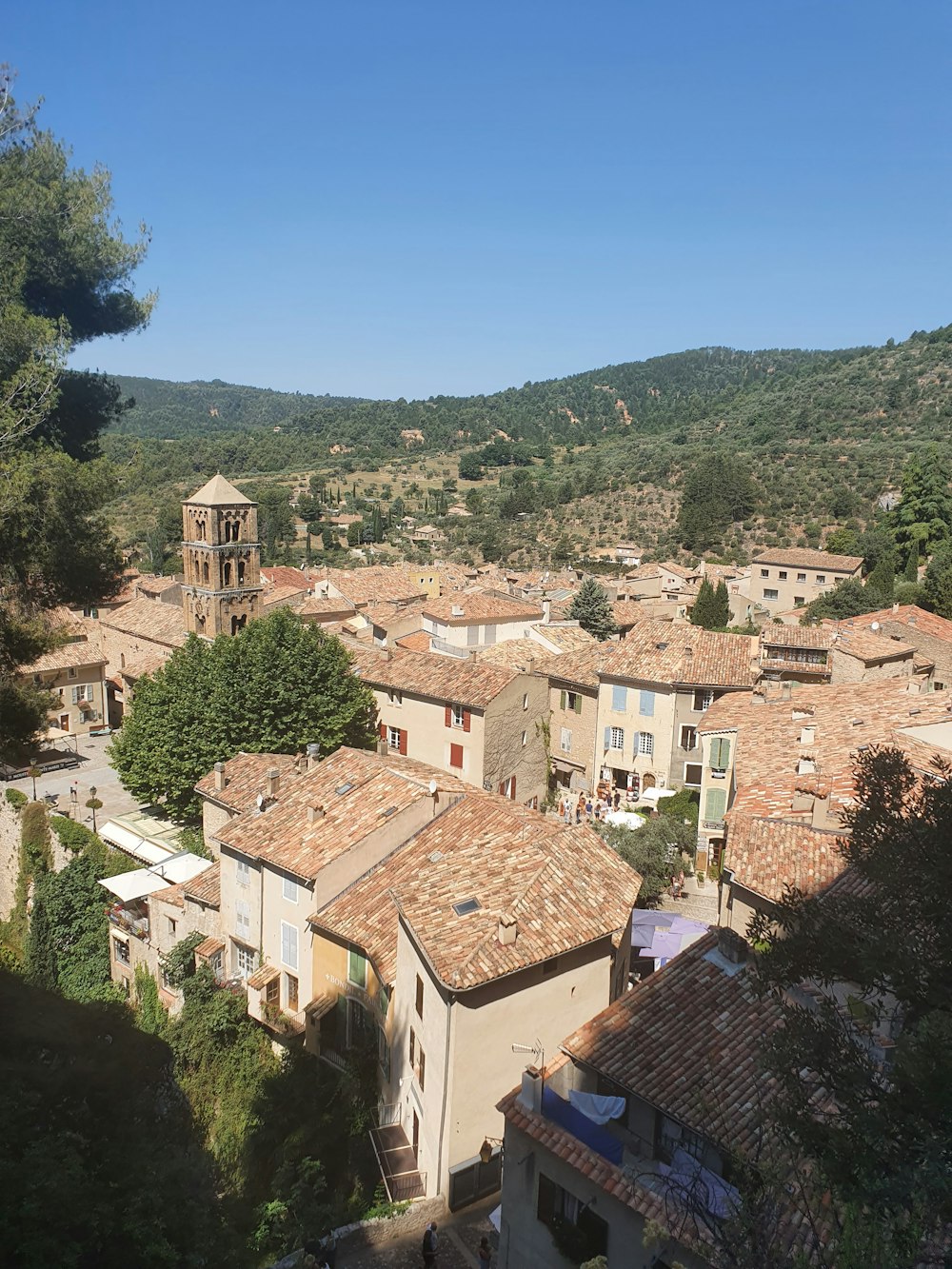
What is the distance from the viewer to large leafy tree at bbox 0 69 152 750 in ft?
59.0

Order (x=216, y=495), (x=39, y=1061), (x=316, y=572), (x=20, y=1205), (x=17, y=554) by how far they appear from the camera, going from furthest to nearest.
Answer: (x=316, y=572), (x=216, y=495), (x=39, y=1061), (x=17, y=554), (x=20, y=1205)

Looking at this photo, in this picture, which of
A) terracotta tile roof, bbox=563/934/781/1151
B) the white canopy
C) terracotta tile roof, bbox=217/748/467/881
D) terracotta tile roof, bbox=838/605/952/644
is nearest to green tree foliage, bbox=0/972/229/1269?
the white canopy

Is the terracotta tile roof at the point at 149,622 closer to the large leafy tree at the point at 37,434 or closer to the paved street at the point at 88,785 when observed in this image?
the paved street at the point at 88,785

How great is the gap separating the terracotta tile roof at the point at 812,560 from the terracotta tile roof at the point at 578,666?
124 feet

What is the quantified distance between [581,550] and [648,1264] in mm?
86900

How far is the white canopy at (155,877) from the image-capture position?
2657 cm

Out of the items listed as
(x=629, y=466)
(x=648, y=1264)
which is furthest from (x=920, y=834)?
(x=629, y=466)

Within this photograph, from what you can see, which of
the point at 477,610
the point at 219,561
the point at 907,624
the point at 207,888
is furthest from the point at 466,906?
the point at 477,610

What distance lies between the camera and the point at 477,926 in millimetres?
15539

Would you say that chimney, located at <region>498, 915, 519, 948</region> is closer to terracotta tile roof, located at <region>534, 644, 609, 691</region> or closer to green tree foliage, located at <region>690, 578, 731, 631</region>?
terracotta tile roof, located at <region>534, 644, 609, 691</region>

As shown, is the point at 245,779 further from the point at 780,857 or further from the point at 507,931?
the point at 780,857

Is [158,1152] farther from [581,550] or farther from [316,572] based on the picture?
[581,550]

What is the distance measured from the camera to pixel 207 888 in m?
24.0

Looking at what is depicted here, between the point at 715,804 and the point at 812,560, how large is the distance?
47.0 meters
